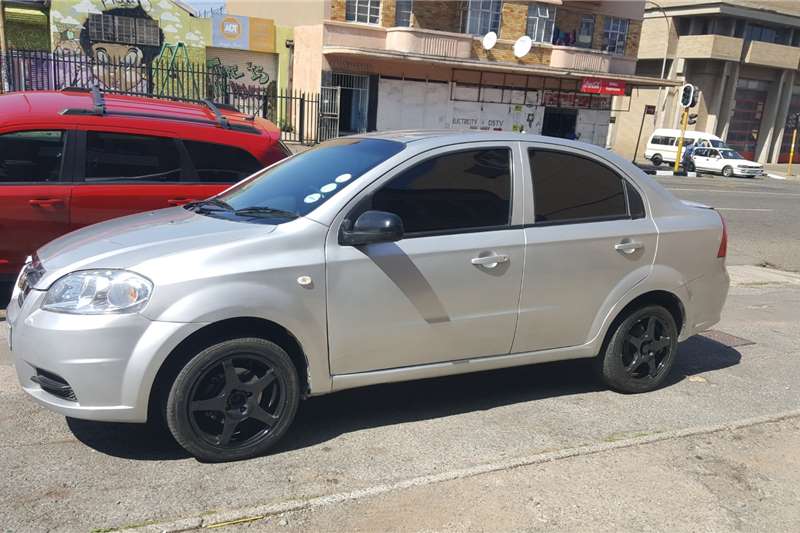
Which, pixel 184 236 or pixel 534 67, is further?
pixel 534 67

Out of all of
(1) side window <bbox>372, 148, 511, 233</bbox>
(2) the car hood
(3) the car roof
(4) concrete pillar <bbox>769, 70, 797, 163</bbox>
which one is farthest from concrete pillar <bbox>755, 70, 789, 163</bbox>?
(2) the car hood

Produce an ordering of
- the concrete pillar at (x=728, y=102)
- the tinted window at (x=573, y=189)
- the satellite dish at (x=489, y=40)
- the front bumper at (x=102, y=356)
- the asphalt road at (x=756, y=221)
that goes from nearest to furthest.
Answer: the front bumper at (x=102, y=356) < the tinted window at (x=573, y=189) < the asphalt road at (x=756, y=221) < the satellite dish at (x=489, y=40) < the concrete pillar at (x=728, y=102)

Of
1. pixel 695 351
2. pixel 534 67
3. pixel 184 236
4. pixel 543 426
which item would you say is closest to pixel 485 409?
pixel 543 426

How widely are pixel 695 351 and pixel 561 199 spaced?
2508 millimetres

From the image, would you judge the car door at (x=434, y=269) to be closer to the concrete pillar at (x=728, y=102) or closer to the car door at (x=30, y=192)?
the car door at (x=30, y=192)

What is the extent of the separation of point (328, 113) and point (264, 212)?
2420cm

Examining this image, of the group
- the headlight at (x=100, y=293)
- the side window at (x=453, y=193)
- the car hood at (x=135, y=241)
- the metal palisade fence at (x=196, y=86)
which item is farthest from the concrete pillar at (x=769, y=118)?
the headlight at (x=100, y=293)

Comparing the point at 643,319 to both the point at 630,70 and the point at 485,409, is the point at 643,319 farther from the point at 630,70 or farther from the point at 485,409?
the point at 630,70

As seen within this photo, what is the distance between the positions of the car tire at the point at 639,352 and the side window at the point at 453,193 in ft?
4.13

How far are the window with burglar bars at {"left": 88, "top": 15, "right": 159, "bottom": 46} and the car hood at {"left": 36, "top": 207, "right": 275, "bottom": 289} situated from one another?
24734 mm

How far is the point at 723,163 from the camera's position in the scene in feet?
109

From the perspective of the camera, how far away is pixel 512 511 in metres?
3.24

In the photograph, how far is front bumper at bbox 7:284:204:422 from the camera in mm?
3227

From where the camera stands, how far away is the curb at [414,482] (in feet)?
9.80
